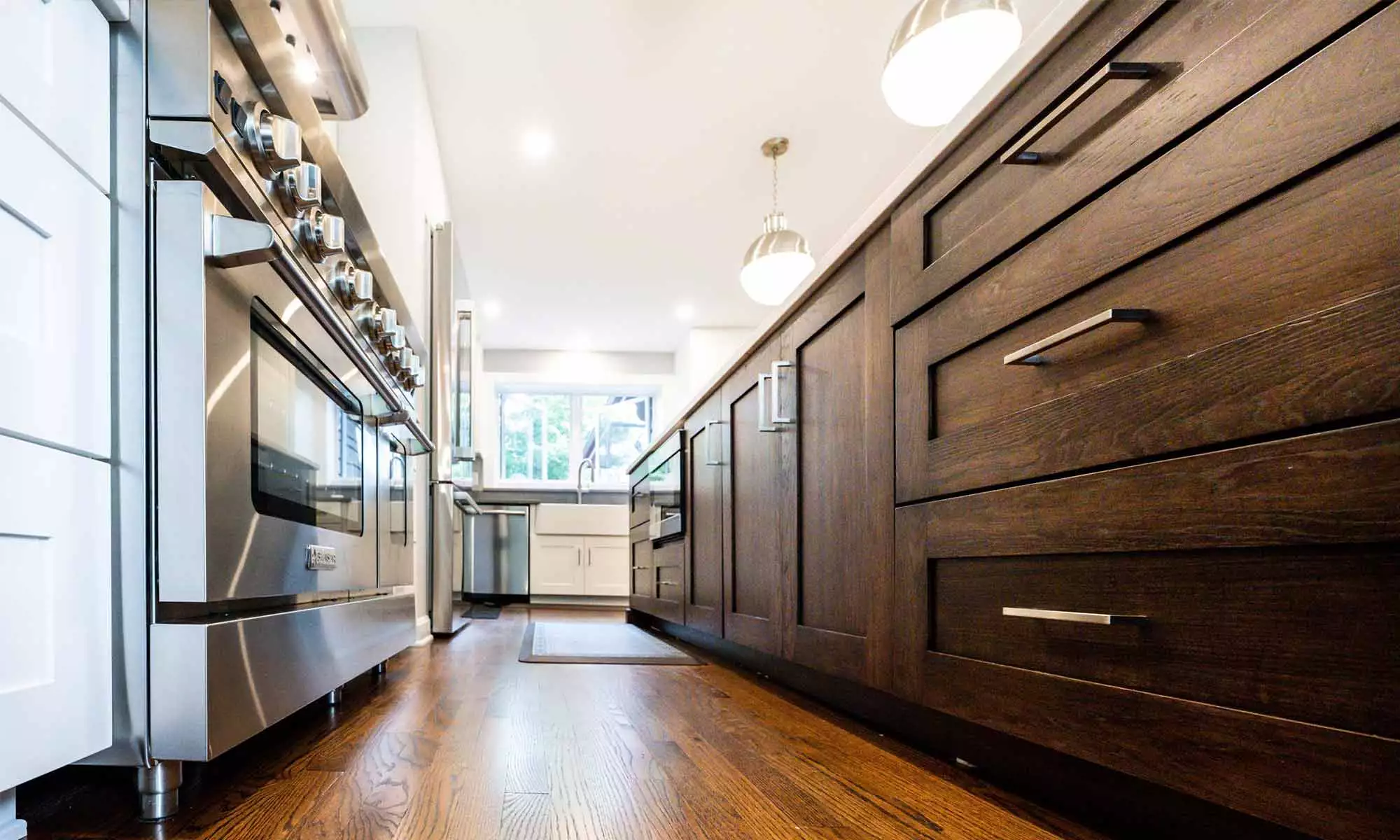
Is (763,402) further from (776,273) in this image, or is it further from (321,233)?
(776,273)

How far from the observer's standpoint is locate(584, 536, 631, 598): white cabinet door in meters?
6.59

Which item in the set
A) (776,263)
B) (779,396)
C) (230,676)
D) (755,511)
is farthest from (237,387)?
(776,263)

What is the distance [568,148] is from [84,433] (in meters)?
3.53

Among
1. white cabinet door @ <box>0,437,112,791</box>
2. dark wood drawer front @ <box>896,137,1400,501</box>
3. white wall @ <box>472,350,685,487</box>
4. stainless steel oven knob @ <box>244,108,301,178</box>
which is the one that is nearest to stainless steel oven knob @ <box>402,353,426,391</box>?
stainless steel oven knob @ <box>244,108,301,178</box>

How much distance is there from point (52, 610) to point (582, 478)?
21.8 ft

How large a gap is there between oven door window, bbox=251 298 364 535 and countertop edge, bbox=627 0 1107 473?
0.88 metres

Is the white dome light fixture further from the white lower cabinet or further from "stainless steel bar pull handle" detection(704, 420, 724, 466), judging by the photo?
the white lower cabinet

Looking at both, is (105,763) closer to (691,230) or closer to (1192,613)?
(1192,613)

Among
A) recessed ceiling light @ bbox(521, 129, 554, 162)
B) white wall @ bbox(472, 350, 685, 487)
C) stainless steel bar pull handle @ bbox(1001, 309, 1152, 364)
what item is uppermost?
recessed ceiling light @ bbox(521, 129, 554, 162)

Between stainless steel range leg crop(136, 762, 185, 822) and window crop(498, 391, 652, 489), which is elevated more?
window crop(498, 391, 652, 489)

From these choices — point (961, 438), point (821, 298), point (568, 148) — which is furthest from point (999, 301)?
point (568, 148)

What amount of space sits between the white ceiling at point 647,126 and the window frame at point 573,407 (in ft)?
5.57

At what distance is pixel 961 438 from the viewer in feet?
3.50

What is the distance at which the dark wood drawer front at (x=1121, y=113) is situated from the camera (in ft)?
2.12
